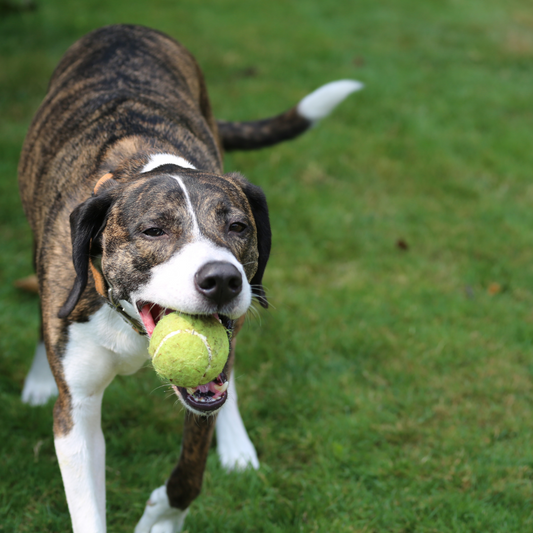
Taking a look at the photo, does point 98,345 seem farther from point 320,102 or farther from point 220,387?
point 320,102

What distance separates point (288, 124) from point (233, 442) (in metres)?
2.23

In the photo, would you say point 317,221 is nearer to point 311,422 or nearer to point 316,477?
point 311,422

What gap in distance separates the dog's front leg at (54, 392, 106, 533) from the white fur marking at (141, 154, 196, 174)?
38.1 inches

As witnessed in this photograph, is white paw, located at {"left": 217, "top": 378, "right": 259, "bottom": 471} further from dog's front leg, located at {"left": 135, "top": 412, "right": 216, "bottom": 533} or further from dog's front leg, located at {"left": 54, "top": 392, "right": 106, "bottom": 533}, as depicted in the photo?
dog's front leg, located at {"left": 54, "top": 392, "right": 106, "bottom": 533}

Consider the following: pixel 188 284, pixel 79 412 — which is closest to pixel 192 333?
pixel 188 284

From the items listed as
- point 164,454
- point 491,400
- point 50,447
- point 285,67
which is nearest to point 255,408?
point 164,454

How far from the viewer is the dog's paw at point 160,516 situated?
2881 mm

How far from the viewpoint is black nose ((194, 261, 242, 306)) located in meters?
2.04

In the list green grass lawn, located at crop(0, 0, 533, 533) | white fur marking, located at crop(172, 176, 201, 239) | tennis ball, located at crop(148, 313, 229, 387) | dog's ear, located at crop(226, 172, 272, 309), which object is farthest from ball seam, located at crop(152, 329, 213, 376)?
green grass lawn, located at crop(0, 0, 533, 533)

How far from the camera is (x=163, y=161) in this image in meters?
2.73

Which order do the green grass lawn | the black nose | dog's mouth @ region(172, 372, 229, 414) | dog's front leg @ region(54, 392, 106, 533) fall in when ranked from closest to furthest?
the black nose < dog's mouth @ region(172, 372, 229, 414) < dog's front leg @ region(54, 392, 106, 533) < the green grass lawn

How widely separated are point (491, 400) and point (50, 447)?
253 centimetres

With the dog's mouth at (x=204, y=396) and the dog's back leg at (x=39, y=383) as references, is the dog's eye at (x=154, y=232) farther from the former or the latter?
the dog's back leg at (x=39, y=383)

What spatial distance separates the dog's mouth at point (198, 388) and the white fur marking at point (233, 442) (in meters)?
1.08
